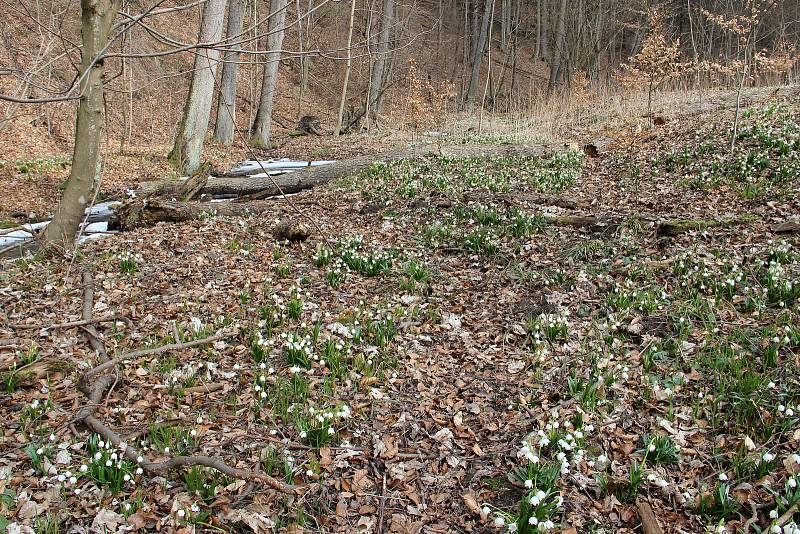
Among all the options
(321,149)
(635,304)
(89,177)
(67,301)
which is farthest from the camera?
(321,149)

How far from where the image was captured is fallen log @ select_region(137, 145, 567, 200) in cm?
1136

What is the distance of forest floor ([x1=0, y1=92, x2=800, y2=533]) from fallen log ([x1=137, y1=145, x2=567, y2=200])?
11.0 feet

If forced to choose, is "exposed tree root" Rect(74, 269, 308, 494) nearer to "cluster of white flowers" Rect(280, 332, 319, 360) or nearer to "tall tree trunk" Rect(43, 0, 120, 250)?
"cluster of white flowers" Rect(280, 332, 319, 360)

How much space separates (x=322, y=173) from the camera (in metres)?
12.8

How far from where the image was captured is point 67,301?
572cm

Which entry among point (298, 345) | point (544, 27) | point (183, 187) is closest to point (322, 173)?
point (183, 187)

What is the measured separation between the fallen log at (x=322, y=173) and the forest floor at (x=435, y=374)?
3.34m

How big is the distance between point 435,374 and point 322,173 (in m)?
9.03

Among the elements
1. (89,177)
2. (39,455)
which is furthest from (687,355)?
(89,177)

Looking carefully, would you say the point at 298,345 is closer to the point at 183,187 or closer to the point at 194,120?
the point at 183,187

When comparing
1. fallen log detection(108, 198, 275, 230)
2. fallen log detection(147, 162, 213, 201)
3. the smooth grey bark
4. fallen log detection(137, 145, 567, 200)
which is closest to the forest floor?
fallen log detection(108, 198, 275, 230)

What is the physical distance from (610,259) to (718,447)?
3.26 m

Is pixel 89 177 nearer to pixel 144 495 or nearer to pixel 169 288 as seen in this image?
pixel 169 288

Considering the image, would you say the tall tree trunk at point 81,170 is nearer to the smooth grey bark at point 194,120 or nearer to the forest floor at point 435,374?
the forest floor at point 435,374
